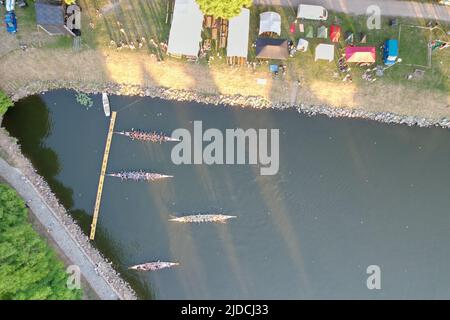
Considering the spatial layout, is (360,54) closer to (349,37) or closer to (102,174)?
(349,37)

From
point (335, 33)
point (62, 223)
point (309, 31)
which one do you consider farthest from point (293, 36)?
point (62, 223)

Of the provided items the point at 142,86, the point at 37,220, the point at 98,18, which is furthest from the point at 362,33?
the point at 37,220

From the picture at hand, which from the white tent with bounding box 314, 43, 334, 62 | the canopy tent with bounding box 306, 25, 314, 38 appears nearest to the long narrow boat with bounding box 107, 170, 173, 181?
the white tent with bounding box 314, 43, 334, 62

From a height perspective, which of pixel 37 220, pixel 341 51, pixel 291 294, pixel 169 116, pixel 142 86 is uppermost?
pixel 341 51

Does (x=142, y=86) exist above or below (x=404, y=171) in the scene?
above

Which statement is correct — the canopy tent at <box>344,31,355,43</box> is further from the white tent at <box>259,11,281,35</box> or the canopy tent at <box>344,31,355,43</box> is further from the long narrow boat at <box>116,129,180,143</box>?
the long narrow boat at <box>116,129,180,143</box>

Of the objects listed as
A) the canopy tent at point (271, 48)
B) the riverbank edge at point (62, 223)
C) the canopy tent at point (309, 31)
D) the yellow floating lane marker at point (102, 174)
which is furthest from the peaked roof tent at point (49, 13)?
the canopy tent at point (309, 31)
